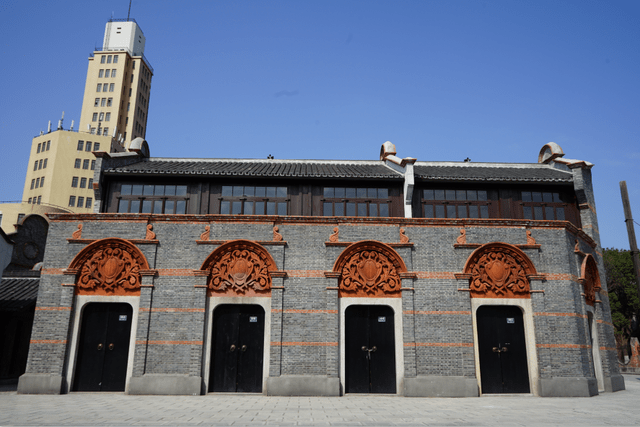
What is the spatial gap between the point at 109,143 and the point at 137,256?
189 feet

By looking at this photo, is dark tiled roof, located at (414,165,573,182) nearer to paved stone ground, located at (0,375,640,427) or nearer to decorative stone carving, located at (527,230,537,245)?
decorative stone carving, located at (527,230,537,245)

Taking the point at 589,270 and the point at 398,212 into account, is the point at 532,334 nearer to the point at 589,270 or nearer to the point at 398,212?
the point at 589,270

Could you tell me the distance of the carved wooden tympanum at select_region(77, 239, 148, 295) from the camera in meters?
16.4

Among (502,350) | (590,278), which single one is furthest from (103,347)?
(590,278)

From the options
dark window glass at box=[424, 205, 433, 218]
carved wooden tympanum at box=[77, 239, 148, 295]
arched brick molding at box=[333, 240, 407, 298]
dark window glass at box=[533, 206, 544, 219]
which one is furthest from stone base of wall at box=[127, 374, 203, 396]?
dark window glass at box=[533, 206, 544, 219]

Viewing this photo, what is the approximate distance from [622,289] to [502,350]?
3577 cm

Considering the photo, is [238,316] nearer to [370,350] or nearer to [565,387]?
[370,350]

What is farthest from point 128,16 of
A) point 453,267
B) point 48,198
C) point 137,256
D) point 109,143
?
point 453,267

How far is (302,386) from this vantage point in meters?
15.4

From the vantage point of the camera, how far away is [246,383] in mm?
15711

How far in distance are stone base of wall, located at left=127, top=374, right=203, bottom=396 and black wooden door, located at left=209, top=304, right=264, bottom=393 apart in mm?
640

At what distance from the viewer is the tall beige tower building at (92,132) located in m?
64.0

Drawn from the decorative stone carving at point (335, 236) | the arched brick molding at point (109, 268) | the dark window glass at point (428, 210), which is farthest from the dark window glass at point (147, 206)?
the dark window glass at point (428, 210)

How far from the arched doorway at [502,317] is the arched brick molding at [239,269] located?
7.44 metres
